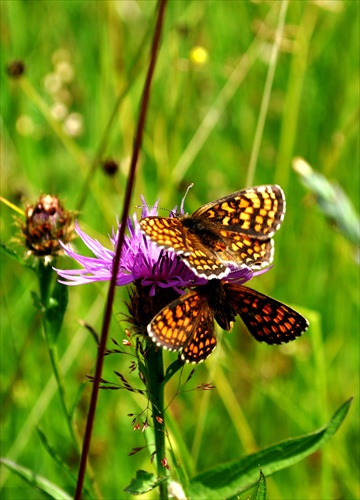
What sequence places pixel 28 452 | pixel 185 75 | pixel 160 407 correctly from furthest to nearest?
pixel 185 75
pixel 28 452
pixel 160 407

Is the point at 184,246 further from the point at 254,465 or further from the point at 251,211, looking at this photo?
the point at 254,465

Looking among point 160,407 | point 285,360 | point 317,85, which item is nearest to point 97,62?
point 317,85

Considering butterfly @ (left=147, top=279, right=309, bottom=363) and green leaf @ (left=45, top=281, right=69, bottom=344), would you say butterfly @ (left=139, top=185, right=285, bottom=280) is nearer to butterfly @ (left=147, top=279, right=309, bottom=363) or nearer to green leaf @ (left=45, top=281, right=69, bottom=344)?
butterfly @ (left=147, top=279, right=309, bottom=363)

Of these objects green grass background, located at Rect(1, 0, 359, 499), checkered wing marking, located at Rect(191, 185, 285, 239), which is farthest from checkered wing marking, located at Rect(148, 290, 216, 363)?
Answer: green grass background, located at Rect(1, 0, 359, 499)

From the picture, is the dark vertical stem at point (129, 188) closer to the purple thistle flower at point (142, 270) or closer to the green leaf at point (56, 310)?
the purple thistle flower at point (142, 270)

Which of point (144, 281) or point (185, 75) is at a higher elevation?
point (185, 75)

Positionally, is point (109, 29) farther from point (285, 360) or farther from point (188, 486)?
point (188, 486)
